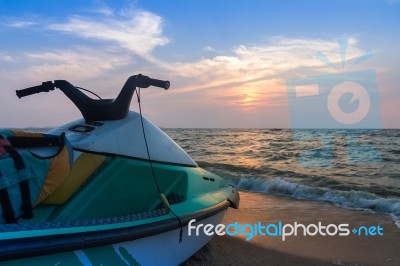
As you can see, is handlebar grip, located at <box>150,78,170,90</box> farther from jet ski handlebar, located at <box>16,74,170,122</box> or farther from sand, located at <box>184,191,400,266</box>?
sand, located at <box>184,191,400,266</box>

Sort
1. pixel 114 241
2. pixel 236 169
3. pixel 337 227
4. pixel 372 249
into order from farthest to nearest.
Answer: pixel 236 169
pixel 337 227
pixel 372 249
pixel 114 241

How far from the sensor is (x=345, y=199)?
724 cm

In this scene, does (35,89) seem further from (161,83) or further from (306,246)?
(306,246)

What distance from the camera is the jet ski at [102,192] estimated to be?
7.66 ft

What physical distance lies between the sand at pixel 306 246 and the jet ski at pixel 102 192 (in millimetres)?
488

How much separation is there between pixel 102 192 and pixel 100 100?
3.35ft

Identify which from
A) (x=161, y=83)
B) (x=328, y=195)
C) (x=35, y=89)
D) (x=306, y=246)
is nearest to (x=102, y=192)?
(x=161, y=83)

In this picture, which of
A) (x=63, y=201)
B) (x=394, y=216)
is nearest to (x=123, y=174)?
(x=63, y=201)

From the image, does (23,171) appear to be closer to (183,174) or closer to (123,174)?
(123,174)

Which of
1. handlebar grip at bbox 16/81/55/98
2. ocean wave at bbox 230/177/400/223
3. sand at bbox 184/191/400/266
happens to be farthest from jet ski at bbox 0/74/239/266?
ocean wave at bbox 230/177/400/223

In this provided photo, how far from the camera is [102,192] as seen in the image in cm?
346

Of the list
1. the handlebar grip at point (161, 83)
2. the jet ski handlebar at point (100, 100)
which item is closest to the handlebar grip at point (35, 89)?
the jet ski handlebar at point (100, 100)

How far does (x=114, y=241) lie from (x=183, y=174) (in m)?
1.56

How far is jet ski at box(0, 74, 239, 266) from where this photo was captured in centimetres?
233
